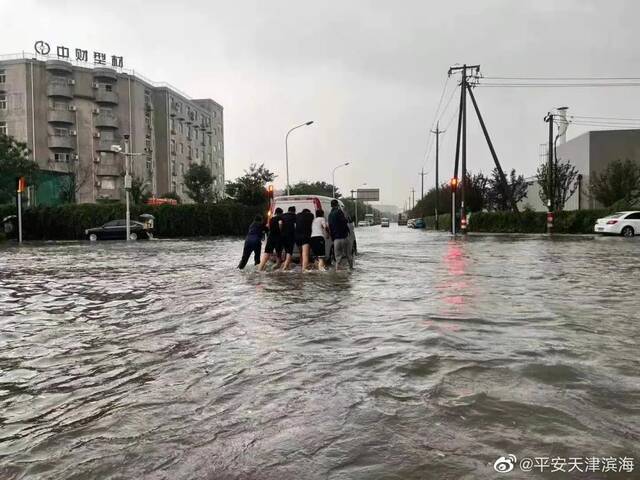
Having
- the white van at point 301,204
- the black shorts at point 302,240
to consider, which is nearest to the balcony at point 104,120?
the white van at point 301,204

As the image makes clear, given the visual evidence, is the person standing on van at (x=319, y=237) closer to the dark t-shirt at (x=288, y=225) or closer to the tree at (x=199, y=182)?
the dark t-shirt at (x=288, y=225)

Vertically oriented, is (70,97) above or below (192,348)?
above

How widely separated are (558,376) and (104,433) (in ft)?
11.7

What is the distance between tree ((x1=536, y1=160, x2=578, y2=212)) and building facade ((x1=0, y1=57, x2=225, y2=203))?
36.8 m

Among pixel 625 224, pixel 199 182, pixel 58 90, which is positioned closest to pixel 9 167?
pixel 199 182

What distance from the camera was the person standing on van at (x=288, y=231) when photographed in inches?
542

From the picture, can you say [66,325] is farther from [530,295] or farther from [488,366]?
[530,295]

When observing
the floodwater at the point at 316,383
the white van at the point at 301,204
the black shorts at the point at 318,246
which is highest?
the white van at the point at 301,204

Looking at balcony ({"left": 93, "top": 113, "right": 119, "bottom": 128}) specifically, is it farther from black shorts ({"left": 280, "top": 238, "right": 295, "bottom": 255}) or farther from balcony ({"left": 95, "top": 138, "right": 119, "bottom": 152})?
black shorts ({"left": 280, "top": 238, "right": 295, "bottom": 255})

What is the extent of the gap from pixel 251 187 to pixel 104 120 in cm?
3330

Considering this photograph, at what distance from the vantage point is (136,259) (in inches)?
752

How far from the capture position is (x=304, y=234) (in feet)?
43.9

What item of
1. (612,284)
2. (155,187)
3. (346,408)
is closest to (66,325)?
(346,408)

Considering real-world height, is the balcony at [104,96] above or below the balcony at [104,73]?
below
